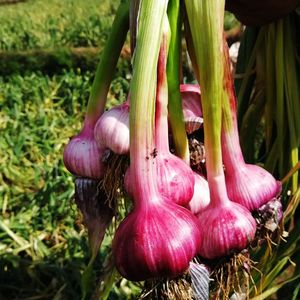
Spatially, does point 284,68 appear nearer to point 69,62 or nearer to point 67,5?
point 69,62

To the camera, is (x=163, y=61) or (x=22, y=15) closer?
(x=163, y=61)

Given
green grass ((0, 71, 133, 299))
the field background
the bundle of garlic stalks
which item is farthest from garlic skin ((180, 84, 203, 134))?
the field background

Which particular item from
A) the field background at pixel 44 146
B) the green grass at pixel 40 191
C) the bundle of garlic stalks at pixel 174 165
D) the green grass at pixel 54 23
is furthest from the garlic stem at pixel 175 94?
the green grass at pixel 54 23

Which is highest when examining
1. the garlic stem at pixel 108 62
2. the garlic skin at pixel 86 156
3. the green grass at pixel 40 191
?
the garlic stem at pixel 108 62

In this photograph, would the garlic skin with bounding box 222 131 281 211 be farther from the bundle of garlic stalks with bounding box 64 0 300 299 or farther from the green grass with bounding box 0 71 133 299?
the green grass with bounding box 0 71 133 299

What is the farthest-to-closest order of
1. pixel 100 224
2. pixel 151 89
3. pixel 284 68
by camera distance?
pixel 284 68, pixel 100 224, pixel 151 89

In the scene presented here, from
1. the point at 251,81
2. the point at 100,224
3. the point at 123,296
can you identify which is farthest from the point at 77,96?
the point at 100,224

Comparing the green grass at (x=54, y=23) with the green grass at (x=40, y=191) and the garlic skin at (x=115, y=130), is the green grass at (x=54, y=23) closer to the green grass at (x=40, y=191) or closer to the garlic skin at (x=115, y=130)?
the green grass at (x=40, y=191)
